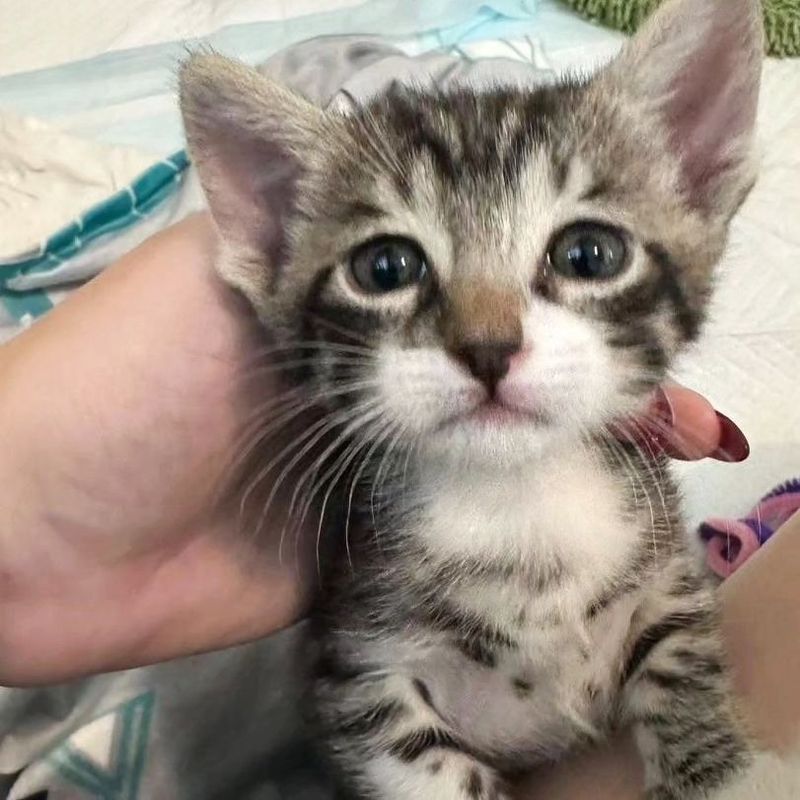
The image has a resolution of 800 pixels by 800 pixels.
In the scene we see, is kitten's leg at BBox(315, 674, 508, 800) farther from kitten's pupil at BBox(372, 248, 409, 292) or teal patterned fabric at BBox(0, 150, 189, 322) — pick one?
teal patterned fabric at BBox(0, 150, 189, 322)

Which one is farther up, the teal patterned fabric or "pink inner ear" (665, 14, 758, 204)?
"pink inner ear" (665, 14, 758, 204)

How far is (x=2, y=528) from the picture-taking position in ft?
3.01

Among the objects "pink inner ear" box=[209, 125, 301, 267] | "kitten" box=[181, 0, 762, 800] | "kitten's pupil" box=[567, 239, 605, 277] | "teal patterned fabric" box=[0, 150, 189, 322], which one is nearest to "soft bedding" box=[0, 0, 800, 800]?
"teal patterned fabric" box=[0, 150, 189, 322]

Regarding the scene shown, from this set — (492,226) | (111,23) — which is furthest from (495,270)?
(111,23)

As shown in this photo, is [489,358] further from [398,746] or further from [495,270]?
[398,746]

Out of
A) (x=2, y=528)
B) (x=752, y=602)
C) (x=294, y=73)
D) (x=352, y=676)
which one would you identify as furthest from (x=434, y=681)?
(x=294, y=73)

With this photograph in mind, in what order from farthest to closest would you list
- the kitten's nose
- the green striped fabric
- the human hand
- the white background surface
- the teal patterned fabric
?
1. the white background surface
2. the green striped fabric
3. the teal patterned fabric
4. the human hand
5. the kitten's nose

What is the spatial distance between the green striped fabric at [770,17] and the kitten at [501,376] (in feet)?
3.27

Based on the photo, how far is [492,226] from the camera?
0.73m

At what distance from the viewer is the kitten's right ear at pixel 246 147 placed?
791 mm

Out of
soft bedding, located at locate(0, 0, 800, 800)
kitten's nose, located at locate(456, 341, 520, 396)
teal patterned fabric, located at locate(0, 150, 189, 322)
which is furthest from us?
teal patterned fabric, located at locate(0, 150, 189, 322)

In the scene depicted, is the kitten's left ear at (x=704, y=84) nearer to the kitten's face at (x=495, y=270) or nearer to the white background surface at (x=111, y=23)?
the kitten's face at (x=495, y=270)

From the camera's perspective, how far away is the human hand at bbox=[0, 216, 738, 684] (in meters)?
0.88

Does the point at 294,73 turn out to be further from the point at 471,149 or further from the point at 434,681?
the point at 434,681
